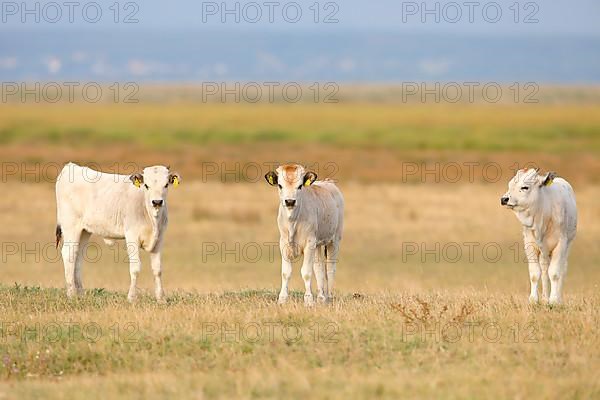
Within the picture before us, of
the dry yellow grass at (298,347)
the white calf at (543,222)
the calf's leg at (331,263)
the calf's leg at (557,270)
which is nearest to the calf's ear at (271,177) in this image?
the dry yellow grass at (298,347)

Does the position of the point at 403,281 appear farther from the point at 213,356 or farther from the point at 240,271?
the point at 213,356

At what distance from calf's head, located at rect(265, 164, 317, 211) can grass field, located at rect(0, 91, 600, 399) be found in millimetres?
1530

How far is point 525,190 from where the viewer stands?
15.9m

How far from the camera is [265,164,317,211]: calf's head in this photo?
1547cm

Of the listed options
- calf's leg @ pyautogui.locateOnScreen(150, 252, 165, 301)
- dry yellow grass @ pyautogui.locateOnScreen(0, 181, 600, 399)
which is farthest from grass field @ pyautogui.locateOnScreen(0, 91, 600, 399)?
calf's leg @ pyautogui.locateOnScreen(150, 252, 165, 301)

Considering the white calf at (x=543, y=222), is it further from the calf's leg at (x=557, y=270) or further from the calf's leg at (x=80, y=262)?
the calf's leg at (x=80, y=262)

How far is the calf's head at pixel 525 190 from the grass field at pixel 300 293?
1474 mm

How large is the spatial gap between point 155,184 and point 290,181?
6.90 feet

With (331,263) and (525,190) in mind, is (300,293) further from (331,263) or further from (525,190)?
(525,190)

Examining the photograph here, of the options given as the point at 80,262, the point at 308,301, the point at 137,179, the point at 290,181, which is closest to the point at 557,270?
the point at 308,301

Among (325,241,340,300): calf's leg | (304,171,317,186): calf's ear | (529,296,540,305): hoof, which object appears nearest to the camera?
(529,296,540,305): hoof

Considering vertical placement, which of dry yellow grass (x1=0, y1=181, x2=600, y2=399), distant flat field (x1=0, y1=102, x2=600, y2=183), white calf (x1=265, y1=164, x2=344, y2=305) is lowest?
dry yellow grass (x1=0, y1=181, x2=600, y2=399)

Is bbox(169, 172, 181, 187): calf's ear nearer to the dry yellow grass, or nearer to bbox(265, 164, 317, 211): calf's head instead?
bbox(265, 164, 317, 211): calf's head

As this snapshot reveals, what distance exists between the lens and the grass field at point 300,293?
11.7 m
